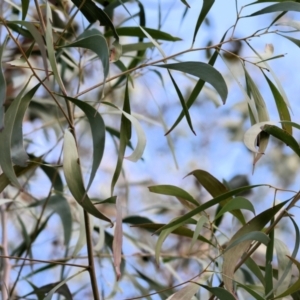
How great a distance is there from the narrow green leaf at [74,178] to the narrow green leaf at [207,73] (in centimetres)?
14

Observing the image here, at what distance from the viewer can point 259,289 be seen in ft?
2.85

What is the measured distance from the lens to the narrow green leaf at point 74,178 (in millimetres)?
593

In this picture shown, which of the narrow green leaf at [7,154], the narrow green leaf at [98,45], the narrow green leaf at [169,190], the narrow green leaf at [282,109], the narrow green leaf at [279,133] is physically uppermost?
the narrow green leaf at [98,45]

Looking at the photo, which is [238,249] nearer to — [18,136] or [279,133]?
[279,133]

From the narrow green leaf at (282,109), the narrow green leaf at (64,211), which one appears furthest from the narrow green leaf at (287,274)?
the narrow green leaf at (64,211)

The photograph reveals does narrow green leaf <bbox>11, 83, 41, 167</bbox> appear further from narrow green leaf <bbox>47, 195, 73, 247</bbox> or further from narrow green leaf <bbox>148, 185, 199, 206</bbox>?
narrow green leaf <bbox>47, 195, 73, 247</bbox>

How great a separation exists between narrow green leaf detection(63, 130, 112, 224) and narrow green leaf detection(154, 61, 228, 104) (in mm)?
138

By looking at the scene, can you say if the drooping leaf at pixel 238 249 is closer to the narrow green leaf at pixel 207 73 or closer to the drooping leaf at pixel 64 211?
the narrow green leaf at pixel 207 73

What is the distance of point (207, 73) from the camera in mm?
643

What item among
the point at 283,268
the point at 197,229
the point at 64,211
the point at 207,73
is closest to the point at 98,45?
the point at 207,73

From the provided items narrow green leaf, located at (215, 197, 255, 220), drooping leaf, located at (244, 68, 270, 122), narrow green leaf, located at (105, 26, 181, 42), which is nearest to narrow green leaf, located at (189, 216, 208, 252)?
narrow green leaf, located at (215, 197, 255, 220)

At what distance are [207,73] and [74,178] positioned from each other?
17 centimetres

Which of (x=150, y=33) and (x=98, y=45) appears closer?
(x=98, y=45)

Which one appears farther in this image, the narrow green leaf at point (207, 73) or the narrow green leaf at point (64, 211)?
the narrow green leaf at point (64, 211)
